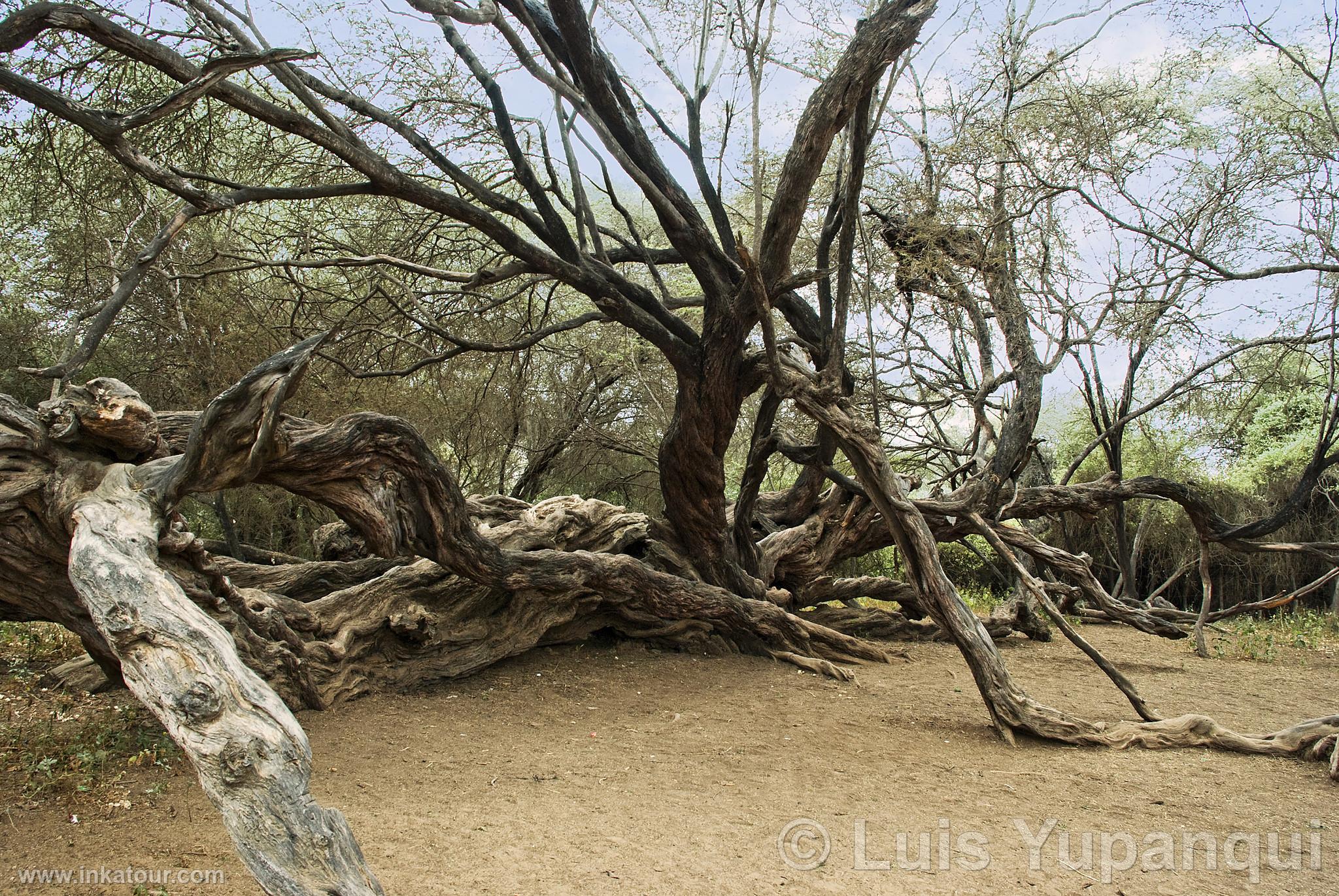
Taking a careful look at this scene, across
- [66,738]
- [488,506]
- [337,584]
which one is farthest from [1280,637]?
[66,738]

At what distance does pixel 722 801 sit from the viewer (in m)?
3.73

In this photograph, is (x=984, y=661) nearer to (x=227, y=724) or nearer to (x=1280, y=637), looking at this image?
(x=227, y=724)

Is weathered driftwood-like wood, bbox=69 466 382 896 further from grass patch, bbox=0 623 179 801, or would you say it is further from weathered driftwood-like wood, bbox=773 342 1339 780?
weathered driftwood-like wood, bbox=773 342 1339 780

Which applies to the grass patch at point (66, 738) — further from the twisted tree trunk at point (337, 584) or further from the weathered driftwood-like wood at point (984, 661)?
the weathered driftwood-like wood at point (984, 661)

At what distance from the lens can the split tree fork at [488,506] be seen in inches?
97.2

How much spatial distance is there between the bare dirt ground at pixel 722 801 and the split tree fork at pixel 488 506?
1.81ft

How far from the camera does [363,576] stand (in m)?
6.46

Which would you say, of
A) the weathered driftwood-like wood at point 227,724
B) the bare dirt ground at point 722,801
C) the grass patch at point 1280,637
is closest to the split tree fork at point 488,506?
the weathered driftwood-like wood at point 227,724

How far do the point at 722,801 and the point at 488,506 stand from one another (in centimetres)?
417

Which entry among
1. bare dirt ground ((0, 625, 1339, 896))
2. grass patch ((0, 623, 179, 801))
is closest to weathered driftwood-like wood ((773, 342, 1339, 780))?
bare dirt ground ((0, 625, 1339, 896))

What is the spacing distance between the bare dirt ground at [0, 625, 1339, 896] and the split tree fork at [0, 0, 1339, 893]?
552 mm

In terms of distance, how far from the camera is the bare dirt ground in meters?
2.92

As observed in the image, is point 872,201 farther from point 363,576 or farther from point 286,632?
point 286,632

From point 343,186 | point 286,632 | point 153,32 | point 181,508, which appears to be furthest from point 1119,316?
point 181,508
